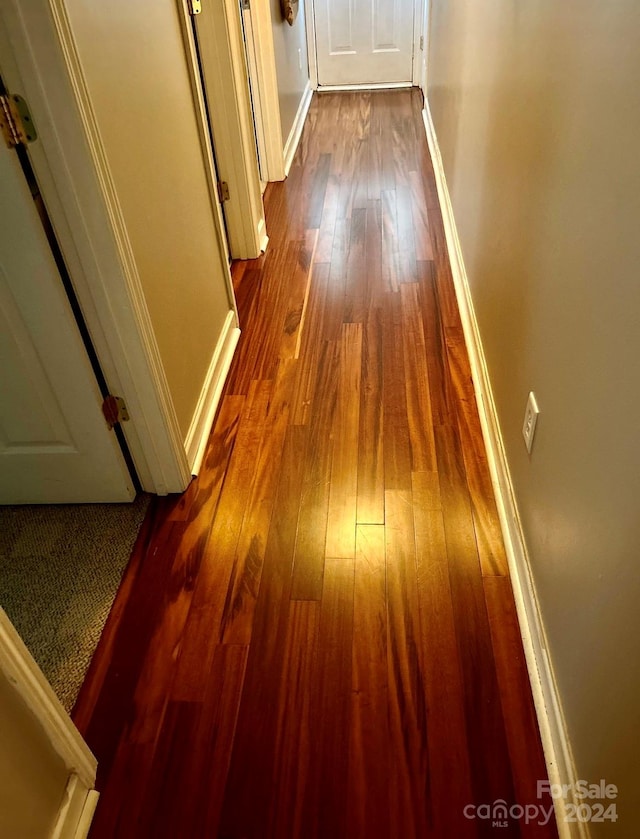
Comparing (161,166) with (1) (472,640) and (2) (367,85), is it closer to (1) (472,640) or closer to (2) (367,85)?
(1) (472,640)

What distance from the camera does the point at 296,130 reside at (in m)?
4.38

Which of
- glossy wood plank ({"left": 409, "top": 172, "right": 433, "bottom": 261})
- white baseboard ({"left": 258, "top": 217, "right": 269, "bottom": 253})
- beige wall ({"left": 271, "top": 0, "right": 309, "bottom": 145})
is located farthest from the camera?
beige wall ({"left": 271, "top": 0, "right": 309, "bottom": 145})

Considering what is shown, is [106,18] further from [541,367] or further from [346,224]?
[346,224]

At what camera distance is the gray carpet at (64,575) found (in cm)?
142

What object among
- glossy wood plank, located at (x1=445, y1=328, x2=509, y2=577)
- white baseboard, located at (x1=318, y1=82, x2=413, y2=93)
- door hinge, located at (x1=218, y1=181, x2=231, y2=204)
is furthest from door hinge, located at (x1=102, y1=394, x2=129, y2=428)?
white baseboard, located at (x1=318, y1=82, x2=413, y2=93)

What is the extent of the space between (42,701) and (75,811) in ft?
0.93

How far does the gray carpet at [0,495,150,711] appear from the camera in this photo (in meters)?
1.42

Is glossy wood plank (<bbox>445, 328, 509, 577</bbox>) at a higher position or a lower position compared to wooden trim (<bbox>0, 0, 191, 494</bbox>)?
lower

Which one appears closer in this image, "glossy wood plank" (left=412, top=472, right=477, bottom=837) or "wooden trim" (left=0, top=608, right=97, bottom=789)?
"wooden trim" (left=0, top=608, right=97, bottom=789)

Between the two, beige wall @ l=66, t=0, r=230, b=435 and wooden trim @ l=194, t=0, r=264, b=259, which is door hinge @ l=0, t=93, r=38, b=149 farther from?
wooden trim @ l=194, t=0, r=264, b=259

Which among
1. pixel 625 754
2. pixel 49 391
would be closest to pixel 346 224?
pixel 49 391

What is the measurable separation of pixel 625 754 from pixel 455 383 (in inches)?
55.1

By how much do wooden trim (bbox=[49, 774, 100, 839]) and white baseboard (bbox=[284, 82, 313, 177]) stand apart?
139 inches

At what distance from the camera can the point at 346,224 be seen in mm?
3236
